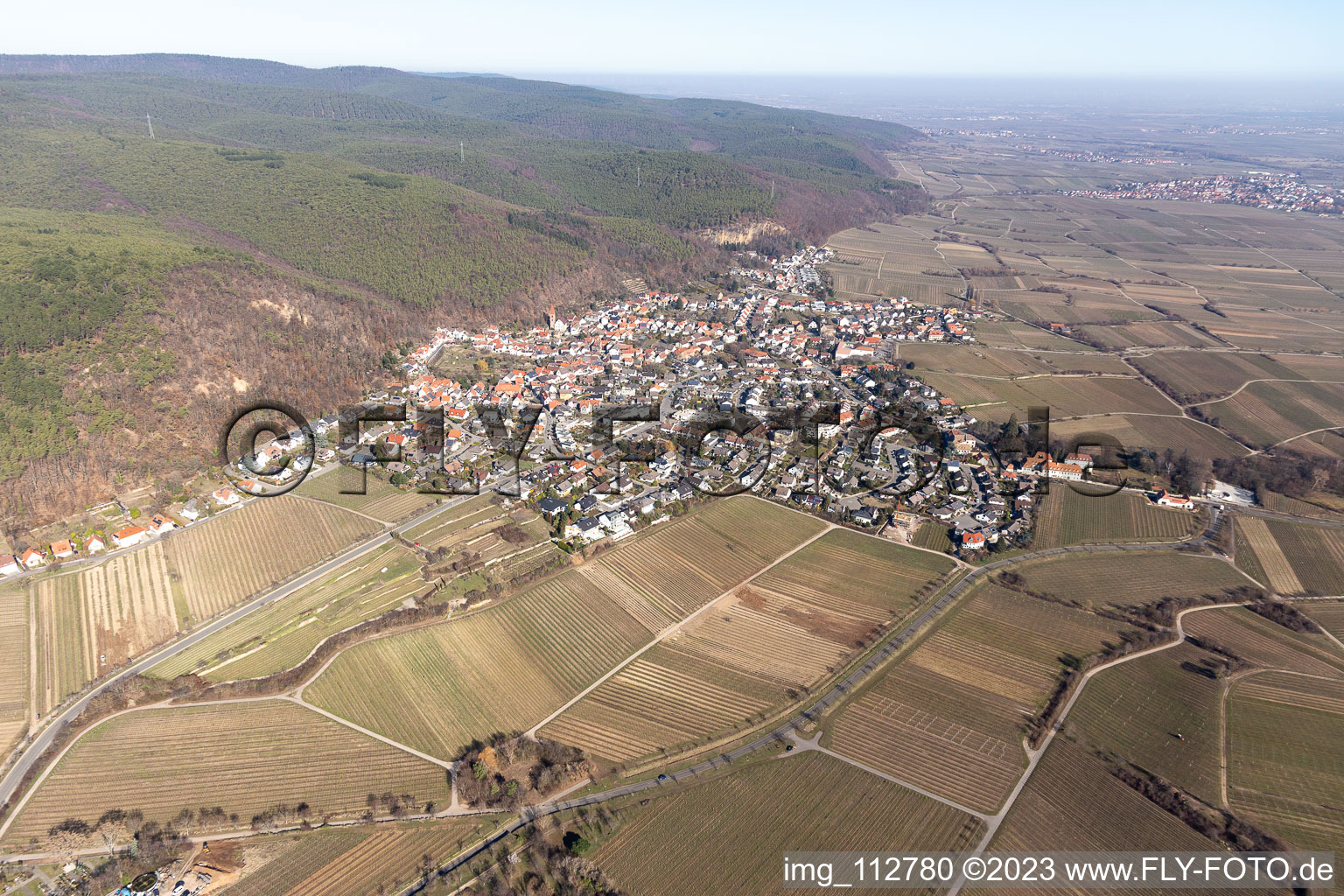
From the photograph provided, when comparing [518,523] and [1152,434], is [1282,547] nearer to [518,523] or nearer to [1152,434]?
[1152,434]

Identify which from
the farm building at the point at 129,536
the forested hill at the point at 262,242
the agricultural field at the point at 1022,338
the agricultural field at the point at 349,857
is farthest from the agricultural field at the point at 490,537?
the agricultural field at the point at 1022,338

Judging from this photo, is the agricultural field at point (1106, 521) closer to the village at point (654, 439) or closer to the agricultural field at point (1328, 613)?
the village at point (654, 439)

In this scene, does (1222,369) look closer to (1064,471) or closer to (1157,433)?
(1157,433)

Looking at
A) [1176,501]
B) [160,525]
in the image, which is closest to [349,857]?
[160,525]

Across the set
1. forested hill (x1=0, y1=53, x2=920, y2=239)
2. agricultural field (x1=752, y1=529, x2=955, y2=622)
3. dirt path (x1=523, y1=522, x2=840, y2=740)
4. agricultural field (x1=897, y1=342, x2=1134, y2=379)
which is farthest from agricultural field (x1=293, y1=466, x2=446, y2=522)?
forested hill (x1=0, y1=53, x2=920, y2=239)

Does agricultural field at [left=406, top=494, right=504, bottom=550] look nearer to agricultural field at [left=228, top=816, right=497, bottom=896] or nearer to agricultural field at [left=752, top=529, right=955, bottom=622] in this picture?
agricultural field at [left=228, top=816, right=497, bottom=896]

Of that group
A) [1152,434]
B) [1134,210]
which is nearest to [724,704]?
[1152,434]
